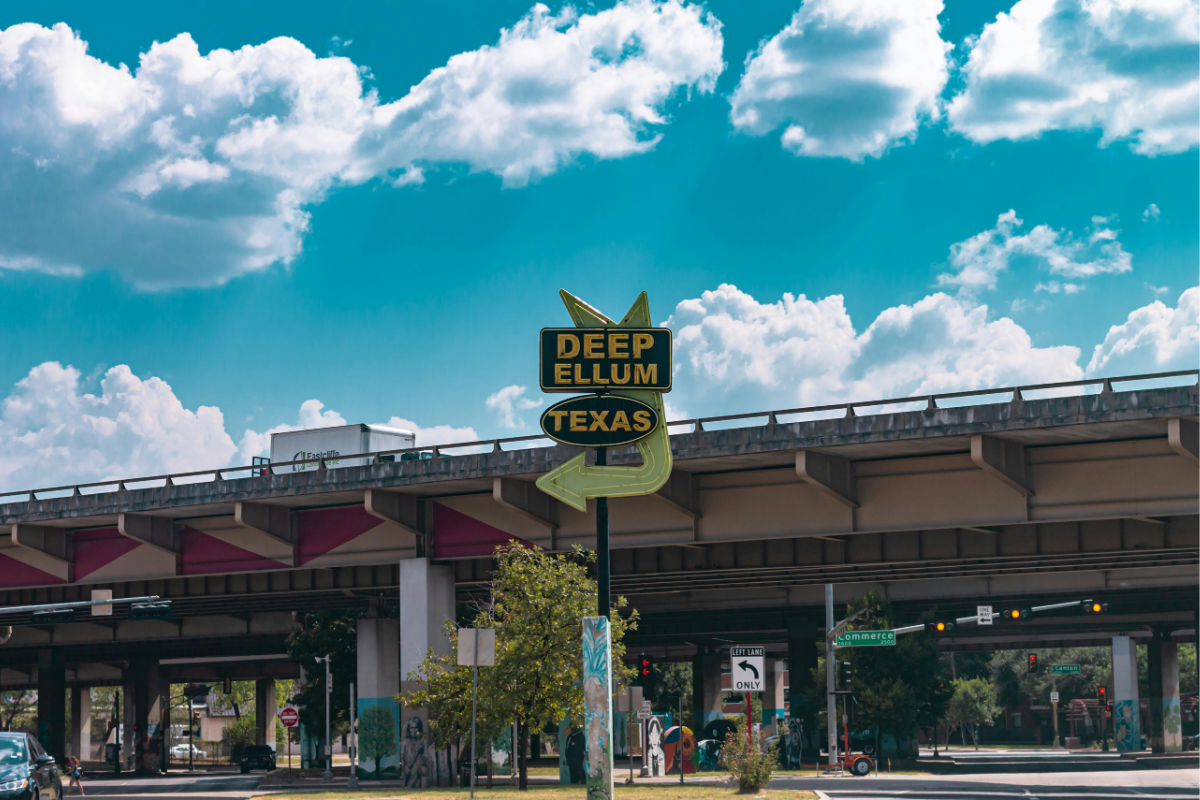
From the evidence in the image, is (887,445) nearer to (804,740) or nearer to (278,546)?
(278,546)

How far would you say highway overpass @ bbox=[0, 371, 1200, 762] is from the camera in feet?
92.8

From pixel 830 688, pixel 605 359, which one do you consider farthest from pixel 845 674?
pixel 605 359

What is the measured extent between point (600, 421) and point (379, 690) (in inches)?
811

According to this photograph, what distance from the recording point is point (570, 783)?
3909cm

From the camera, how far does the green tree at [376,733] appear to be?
37656 millimetres

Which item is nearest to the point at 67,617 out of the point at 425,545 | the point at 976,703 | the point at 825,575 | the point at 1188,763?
the point at 425,545

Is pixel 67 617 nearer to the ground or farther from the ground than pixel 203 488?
nearer to the ground

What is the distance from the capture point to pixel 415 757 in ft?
114

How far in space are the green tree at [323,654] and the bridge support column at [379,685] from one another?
16339mm

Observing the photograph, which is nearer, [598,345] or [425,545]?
[598,345]

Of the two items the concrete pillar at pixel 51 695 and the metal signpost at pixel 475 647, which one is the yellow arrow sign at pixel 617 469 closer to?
the metal signpost at pixel 475 647

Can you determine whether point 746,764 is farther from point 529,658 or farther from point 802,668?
point 802,668

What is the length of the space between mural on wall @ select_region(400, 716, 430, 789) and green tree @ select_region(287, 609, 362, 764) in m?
20.9

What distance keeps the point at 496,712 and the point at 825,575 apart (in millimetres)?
15850
